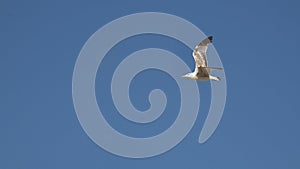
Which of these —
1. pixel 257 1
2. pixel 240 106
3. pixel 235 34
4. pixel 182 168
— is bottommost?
pixel 182 168

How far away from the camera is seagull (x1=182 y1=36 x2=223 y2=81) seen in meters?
1.82

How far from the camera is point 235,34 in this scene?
1960 mm

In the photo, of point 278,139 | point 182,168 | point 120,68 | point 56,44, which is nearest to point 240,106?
point 278,139

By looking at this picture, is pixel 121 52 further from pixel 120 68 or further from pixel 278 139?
pixel 278 139

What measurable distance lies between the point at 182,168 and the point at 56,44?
67 centimetres

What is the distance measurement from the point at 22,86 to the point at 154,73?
0.49 meters

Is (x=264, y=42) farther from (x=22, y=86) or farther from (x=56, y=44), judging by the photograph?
(x=22, y=86)

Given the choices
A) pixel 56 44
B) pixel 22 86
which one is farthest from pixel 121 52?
pixel 22 86

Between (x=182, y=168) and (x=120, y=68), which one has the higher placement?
(x=120, y=68)

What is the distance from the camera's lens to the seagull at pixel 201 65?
71.6 inches

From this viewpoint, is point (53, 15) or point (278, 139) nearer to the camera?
Result: point (53, 15)

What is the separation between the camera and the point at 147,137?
186cm

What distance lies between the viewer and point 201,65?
1.83 m

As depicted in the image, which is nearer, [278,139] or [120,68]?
[120,68]
